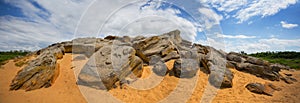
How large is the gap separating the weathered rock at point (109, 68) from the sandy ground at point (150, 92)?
448mm

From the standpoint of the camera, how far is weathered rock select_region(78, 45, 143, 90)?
9828 millimetres

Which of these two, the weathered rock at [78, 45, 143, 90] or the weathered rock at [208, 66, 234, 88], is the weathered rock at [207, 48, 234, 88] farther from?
the weathered rock at [78, 45, 143, 90]

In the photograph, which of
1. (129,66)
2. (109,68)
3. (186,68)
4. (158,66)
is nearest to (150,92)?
(129,66)

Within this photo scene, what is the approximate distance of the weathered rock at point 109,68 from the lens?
9.83 m

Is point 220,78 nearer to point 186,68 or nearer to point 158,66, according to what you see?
point 186,68

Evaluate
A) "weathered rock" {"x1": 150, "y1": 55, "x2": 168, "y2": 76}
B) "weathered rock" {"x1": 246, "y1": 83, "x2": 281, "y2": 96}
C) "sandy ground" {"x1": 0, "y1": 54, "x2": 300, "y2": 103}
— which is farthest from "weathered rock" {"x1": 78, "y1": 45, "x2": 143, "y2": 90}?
"weathered rock" {"x1": 246, "y1": 83, "x2": 281, "y2": 96}

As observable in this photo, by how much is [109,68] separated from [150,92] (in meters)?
2.76

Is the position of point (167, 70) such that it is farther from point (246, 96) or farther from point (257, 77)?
point (257, 77)

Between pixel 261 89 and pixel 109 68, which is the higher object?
pixel 109 68

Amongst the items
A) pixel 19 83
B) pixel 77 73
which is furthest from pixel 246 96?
pixel 19 83

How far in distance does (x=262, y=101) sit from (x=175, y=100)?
4.41 m

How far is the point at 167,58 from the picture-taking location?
14203mm

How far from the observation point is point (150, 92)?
10117 millimetres

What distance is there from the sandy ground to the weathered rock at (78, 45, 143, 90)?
45cm
